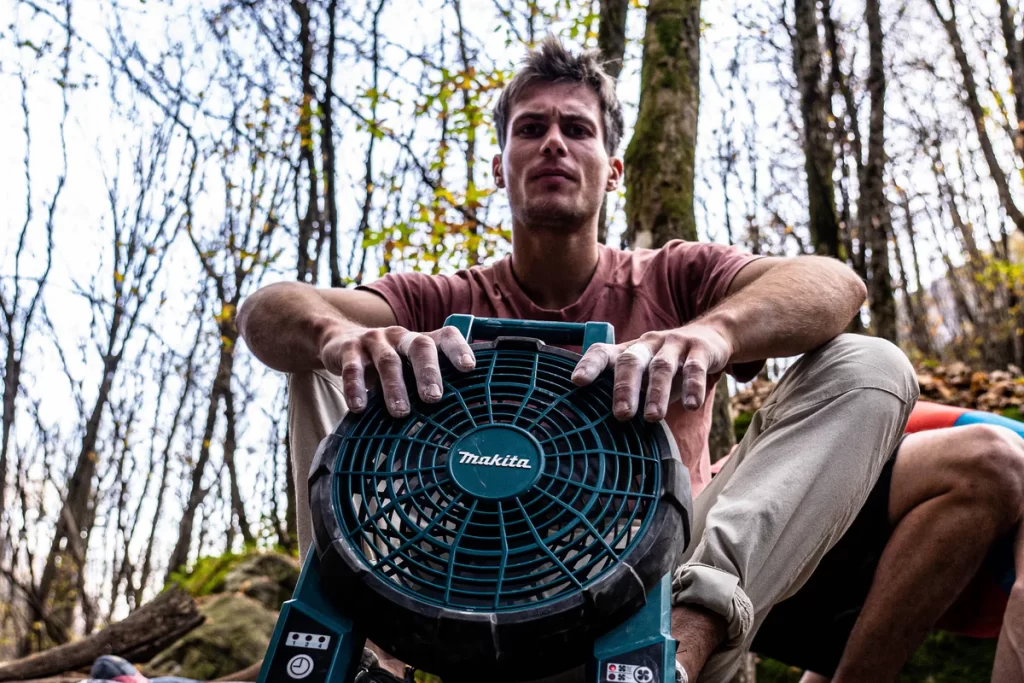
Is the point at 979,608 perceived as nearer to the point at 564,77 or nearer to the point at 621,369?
the point at 621,369

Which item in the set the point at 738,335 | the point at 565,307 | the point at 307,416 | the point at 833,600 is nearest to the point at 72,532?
the point at 307,416

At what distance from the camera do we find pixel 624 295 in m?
2.23

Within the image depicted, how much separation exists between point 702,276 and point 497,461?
116cm

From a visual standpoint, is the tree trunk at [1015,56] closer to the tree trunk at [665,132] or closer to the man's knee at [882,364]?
the tree trunk at [665,132]

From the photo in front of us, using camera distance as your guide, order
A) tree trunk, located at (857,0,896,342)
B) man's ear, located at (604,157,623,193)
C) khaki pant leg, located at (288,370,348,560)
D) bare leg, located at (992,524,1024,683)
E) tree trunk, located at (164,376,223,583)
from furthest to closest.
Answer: tree trunk, located at (164,376,223,583) → tree trunk, located at (857,0,896,342) → man's ear, located at (604,157,623,193) → khaki pant leg, located at (288,370,348,560) → bare leg, located at (992,524,1024,683)

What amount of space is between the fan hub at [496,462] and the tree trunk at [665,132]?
2.60 metres

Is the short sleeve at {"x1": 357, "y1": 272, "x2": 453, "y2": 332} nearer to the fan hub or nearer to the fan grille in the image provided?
the fan grille

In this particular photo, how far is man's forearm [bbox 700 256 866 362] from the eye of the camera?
5.54 ft

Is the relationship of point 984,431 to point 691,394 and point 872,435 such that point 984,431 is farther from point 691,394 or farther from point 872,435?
point 691,394

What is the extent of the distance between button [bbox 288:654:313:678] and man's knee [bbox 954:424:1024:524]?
4.75ft

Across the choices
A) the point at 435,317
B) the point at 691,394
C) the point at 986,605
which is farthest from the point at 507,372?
the point at 986,605

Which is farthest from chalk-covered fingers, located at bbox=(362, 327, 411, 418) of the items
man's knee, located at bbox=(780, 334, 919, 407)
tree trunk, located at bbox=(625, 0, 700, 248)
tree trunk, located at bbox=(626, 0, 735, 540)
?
tree trunk, located at bbox=(625, 0, 700, 248)

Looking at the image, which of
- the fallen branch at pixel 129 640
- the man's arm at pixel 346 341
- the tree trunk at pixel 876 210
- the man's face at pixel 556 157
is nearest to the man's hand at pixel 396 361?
the man's arm at pixel 346 341

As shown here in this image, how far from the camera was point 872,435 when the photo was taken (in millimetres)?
1603
